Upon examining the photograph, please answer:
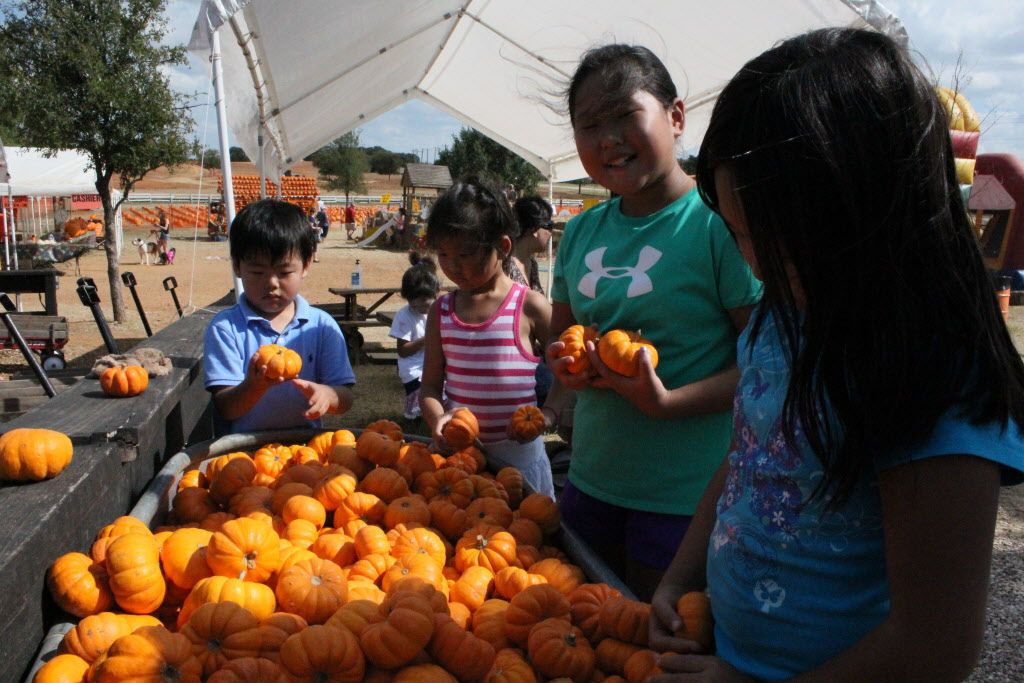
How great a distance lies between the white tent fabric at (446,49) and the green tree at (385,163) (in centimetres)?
9356

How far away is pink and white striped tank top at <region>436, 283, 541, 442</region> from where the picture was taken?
2.87 metres

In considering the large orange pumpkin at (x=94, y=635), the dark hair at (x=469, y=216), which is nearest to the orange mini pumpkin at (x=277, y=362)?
the dark hair at (x=469, y=216)

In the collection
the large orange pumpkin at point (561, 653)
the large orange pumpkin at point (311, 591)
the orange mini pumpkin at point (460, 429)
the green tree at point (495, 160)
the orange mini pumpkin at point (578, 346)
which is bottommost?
the large orange pumpkin at point (561, 653)

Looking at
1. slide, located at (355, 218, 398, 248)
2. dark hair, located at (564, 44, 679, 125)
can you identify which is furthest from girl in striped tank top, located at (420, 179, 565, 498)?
slide, located at (355, 218, 398, 248)

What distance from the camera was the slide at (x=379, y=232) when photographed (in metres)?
32.2

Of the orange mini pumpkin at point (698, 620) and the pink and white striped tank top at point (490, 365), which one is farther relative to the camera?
the pink and white striped tank top at point (490, 365)

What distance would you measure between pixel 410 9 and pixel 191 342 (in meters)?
4.36

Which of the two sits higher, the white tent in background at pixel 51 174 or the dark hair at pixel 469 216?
the white tent in background at pixel 51 174

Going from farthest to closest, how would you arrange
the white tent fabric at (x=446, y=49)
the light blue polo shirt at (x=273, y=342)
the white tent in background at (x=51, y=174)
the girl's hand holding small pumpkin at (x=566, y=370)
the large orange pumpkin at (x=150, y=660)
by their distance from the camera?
the white tent in background at (x=51, y=174) → the white tent fabric at (x=446, y=49) → the light blue polo shirt at (x=273, y=342) → the girl's hand holding small pumpkin at (x=566, y=370) → the large orange pumpkin at (x=150, y=660)

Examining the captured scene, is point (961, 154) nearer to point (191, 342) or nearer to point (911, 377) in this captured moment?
point (191, 342)

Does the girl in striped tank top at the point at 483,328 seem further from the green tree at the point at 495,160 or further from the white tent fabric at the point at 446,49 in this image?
the green tree at the point at 495,160

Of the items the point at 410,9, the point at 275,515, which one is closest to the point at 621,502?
the point at 275,515

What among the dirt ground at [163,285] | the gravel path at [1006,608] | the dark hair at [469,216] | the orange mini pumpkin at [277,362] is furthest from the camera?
the dirt ground at [163,285]

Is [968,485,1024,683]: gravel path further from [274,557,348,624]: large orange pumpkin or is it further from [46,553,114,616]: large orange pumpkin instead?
[46,553,114,616]: large orange pumpkin
